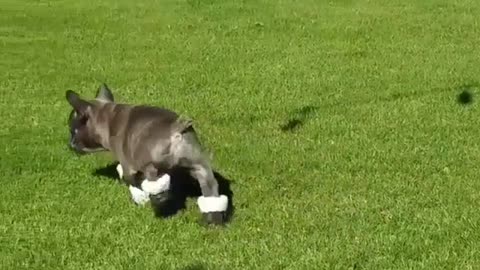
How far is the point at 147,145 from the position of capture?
5590 millimetres

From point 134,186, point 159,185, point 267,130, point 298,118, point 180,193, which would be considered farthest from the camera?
point 298,118

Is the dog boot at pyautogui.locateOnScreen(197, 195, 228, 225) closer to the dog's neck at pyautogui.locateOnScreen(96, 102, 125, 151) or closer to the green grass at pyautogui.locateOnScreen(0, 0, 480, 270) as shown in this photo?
the green grass at pyautogui.locateOnScreen(0, 0, 480, 270)

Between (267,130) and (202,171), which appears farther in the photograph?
(267,130)

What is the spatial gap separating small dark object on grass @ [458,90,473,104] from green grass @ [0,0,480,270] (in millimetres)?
117

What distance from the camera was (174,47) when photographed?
11.0m

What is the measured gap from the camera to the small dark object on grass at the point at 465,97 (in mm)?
8465

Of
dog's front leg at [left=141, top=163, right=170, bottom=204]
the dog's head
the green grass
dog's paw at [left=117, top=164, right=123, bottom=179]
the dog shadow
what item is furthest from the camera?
dog's paw at [left=117, top=164, right=123, bottom=179]

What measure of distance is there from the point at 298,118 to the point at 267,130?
1.35ft

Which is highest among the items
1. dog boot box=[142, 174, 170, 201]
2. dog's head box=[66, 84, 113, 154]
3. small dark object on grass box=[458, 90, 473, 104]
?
dog's head box=[66, 84, 113, 154]

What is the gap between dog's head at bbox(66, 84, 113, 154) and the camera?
5945mm

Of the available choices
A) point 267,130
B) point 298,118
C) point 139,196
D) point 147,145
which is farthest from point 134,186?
point 298,118

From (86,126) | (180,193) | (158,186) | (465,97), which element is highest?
(86,126)

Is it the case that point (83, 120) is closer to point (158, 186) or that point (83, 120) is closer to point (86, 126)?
point (86, 126)

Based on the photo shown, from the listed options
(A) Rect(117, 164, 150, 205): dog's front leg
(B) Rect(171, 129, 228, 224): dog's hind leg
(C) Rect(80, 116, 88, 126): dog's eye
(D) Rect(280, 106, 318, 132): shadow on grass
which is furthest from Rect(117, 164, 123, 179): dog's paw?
(D) Rect(280, 106, 318, 132): shadow on grass
